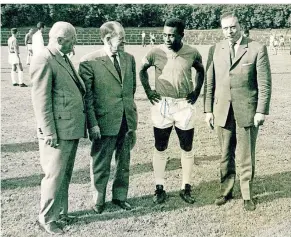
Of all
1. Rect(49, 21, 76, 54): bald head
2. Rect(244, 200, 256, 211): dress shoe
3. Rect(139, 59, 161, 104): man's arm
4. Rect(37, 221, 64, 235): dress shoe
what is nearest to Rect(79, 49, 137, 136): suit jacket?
Rect(139, 59, 161, 104): man's arm

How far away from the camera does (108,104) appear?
193 inches

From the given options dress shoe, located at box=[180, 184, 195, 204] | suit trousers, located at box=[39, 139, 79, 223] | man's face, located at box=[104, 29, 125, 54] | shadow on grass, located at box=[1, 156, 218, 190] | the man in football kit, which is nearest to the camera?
suit trousers, located at box=[39, 139, 79, 223]

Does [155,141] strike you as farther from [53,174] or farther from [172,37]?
[53,174]

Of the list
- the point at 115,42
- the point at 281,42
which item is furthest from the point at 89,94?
the point at 281,42

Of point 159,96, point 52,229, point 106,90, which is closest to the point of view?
point 52,229

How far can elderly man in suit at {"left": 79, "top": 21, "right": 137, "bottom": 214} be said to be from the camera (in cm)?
477

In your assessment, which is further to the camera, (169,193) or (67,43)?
(169,193)

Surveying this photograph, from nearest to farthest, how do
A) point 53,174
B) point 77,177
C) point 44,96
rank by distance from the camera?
point 44,96
point 53,174
point 77,177

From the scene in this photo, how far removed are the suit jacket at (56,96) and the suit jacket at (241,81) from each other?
169 centimetres

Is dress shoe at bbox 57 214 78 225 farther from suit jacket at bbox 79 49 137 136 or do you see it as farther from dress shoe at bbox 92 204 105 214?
suit jacket at bbox 79 49 137 136

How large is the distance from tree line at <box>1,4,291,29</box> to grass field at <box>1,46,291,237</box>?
2925cm

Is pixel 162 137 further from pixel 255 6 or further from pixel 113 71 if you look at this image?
pixel 255 6

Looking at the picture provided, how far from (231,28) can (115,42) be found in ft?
4.31

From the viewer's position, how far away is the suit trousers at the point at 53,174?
446 cm
